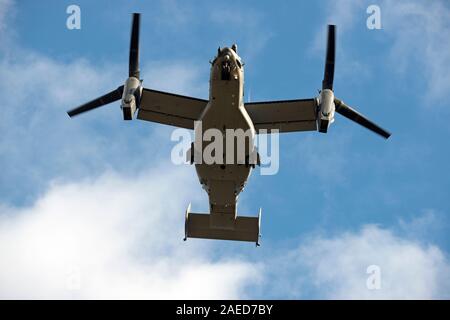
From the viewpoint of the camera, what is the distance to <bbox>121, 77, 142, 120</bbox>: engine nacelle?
79.2 feet

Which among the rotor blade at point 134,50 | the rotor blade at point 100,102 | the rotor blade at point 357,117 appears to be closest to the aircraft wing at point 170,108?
the rotor blade at point 134,50

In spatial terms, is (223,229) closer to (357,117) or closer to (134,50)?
(357,117)

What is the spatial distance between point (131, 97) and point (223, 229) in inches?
311

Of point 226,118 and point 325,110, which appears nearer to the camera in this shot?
point 226,118

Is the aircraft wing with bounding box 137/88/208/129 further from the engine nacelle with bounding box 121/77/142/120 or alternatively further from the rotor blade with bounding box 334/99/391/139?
the rotor blade with bounding box 334/99/391/139

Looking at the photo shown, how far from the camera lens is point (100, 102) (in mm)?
25734

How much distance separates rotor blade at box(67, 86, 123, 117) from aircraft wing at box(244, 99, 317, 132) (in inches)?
204

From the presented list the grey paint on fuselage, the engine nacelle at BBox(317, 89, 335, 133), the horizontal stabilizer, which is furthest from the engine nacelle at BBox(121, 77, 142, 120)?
the engine nacelle at BBox(317, 89, 335, 133)

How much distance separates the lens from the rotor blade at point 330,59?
24.5 meters

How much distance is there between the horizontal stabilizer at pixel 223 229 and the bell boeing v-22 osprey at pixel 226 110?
1.05m

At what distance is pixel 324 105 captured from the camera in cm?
2408

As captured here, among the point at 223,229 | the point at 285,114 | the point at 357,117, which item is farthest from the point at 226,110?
the point at 223,229
